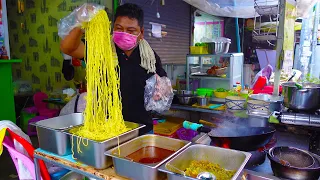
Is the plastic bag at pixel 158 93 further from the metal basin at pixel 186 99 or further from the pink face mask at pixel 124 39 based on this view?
the metal basin at pixel 186 99

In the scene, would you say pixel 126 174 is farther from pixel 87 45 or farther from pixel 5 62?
pixel 5 62

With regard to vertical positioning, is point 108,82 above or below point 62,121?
above

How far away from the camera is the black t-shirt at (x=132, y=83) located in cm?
198

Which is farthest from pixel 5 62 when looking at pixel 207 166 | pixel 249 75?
pixel 249 75

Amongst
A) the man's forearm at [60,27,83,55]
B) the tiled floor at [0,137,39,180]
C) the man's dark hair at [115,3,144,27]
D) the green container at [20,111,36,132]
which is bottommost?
the tiled floor at [0,137,39,180]

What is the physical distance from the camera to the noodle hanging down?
55.7 inches

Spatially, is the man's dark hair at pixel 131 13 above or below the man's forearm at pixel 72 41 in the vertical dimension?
above

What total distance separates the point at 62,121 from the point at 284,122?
5.31 feet

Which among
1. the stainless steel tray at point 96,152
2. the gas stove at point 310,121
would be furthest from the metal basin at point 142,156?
the gas stove at point 310,121

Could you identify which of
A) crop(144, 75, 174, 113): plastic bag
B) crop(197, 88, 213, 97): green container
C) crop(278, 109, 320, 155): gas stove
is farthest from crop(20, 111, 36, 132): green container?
crop(278, 109, 320, 155): gas stove

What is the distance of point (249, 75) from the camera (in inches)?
248

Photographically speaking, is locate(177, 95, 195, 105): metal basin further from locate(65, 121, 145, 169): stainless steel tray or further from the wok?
locate(65, 121, 145, 169): stainless steel tray

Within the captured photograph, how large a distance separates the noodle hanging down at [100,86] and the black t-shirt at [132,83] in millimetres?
430

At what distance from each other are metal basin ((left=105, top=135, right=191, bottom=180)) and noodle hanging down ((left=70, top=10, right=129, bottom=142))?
12cm
